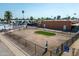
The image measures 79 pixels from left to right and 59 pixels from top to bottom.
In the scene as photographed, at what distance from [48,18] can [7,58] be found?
1929mm

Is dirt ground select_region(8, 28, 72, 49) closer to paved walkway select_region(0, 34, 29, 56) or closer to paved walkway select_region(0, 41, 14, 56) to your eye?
paved walkway select_region(0, 34, 29, 56)

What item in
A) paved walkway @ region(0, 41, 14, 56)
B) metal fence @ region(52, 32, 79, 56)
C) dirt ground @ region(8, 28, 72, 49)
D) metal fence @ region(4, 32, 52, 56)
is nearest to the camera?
metal fence @ region(52, 32, 79, 56)

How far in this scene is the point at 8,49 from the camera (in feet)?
27.1

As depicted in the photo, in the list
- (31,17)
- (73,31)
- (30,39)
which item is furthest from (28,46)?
(73,31)

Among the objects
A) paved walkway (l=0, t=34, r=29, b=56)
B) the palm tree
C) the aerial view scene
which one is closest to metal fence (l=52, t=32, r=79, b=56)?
the aerial view scene

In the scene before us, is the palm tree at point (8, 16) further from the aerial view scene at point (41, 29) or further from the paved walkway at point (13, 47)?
the paved walkway at point (13, 47)

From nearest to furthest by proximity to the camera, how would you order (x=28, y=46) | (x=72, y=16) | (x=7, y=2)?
(x=7, y=2)
(x=72, y=16)
(x=28, y=46)

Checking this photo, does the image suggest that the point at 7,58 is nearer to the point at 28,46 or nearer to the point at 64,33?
the point at 28,46

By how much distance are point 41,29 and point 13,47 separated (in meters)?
1.26

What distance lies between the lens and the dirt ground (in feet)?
27.8

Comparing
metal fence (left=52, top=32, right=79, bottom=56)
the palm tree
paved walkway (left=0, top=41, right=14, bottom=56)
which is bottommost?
paved walkway (left=0, top=41, right=14, bottom=56)

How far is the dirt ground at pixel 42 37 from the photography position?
27.8ft

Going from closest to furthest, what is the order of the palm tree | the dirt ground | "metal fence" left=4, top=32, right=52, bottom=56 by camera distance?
"metal fence" left=4, top=32, right=52, bottom=56, the palm tree, the dirt ground

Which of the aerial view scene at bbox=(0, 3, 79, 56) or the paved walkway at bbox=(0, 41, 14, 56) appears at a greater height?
the aerial view scene at bbox=(0, 3, 79, 56)
